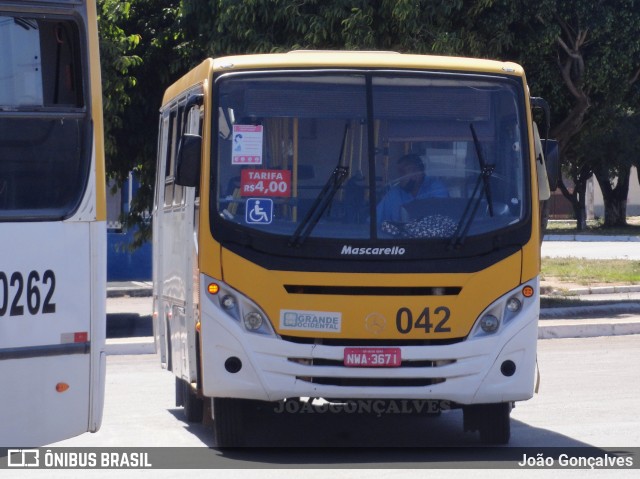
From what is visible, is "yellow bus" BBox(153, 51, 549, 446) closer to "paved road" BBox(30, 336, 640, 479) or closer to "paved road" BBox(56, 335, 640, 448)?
"paved road" BBox(30, 336, 640, 479)

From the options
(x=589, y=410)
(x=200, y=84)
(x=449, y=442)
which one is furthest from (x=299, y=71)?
(x=589, y=410)

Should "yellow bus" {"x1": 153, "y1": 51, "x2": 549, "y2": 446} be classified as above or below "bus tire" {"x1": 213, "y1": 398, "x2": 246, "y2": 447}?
above

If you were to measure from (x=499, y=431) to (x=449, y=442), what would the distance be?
0.43 meters

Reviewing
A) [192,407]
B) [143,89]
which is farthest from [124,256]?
[192,407]

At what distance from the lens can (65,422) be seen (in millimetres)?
6195

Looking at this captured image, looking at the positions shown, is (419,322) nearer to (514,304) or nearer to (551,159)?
(514,304)

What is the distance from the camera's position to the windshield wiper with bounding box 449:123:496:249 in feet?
27.1

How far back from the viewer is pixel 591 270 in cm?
2620

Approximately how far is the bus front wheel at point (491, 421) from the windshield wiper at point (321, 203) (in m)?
1.71

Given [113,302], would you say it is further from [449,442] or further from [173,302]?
[449,442]

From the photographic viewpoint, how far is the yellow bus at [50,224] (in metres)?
5.96

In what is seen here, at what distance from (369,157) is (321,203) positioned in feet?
1.59

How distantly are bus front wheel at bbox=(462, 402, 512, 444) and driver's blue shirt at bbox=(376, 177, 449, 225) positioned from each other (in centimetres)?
148

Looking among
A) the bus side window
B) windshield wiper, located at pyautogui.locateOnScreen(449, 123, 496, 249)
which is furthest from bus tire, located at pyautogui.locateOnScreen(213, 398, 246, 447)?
the bus side window
